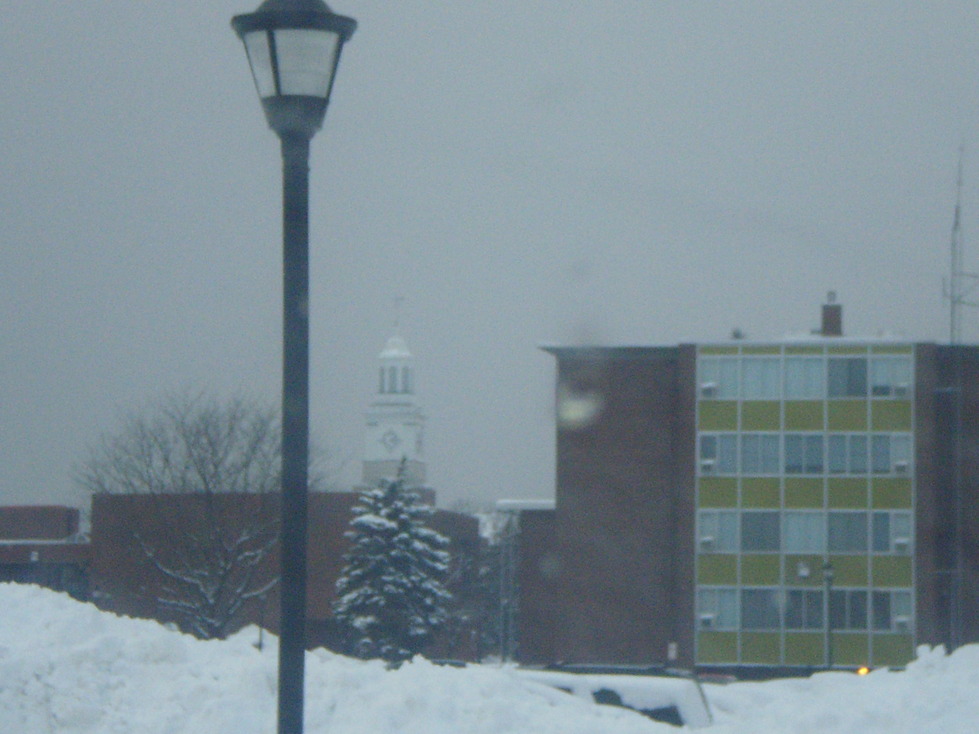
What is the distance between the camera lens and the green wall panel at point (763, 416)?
55.1 meters

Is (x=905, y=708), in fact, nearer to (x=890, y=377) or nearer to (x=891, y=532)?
(x=891, y=532)

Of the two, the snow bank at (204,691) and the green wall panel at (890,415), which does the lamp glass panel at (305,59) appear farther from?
the green wall panel at (890,415)

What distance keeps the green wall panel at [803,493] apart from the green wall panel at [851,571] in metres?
2.19

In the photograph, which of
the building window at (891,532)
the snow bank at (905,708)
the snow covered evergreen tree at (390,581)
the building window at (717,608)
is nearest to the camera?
the snow bank at (905,708)

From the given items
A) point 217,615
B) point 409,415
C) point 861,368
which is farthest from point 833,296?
point 409,415

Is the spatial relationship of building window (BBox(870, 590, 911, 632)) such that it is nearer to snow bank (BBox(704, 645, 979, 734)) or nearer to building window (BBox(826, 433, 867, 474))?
building window (BBox(826, 433, 867, 474))

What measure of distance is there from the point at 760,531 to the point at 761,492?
4.67 ft

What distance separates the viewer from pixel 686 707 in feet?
48.4

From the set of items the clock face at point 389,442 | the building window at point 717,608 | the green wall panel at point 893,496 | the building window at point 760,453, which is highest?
the clock face at point 389,442

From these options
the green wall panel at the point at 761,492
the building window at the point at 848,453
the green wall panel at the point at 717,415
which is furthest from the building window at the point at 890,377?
the green wall panel at the point at 717,415

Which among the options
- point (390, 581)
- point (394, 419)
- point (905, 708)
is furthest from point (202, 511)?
point (394, 419)

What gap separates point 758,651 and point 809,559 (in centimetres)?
378

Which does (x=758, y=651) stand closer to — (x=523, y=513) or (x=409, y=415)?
(x=523, y=513)

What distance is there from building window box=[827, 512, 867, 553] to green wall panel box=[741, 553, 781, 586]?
6.89ft
